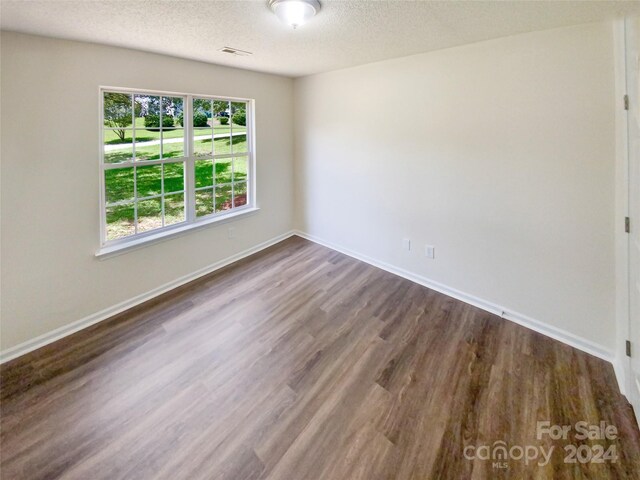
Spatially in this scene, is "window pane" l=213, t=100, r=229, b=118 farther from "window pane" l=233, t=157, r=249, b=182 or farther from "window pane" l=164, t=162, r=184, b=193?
"window pane" l=164, t=162, r=184, b=193

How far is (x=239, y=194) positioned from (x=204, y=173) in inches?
24.3

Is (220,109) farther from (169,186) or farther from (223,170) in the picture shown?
(169,186)

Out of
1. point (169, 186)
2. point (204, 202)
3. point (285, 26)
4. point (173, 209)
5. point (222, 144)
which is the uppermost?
point (285, 26)

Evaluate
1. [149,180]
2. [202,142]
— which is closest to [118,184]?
[149,180]

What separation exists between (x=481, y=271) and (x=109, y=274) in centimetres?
357

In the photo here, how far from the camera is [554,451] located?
5.53ft

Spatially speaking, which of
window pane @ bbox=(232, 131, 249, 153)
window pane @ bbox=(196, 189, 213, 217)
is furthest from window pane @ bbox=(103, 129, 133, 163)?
window pane @ bbox=(232, 131, 249, 153)

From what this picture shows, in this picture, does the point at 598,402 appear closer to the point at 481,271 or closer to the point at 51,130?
the point at 481,271

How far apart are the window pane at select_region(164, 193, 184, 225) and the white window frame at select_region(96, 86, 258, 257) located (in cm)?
5

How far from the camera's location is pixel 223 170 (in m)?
4.08

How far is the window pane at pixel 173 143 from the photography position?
11.1ft

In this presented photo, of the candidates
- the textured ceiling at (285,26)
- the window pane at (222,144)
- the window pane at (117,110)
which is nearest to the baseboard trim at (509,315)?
the window pane at (222,144)

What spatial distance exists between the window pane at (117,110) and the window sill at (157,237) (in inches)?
43.6

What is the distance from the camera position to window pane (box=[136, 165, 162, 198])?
3.23m
